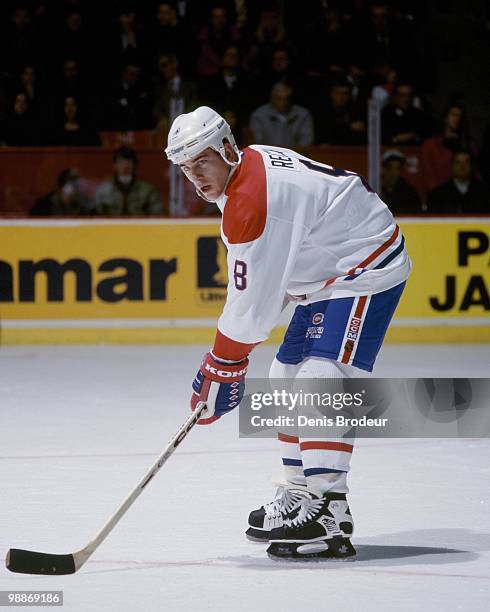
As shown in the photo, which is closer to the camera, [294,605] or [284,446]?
[294,605]

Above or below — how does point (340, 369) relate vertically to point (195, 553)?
above

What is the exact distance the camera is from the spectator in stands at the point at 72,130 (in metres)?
10.8

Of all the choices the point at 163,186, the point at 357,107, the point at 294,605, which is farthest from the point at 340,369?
the point at 357,107

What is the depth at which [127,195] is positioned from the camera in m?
10.1

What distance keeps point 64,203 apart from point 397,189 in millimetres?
2427

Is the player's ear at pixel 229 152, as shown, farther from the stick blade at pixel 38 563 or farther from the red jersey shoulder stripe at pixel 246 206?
the stick blade at pixel 38 563

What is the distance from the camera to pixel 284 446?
447 centimetres

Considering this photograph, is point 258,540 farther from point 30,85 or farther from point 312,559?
point 30,85

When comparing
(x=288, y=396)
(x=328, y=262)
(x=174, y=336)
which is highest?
(x=328, y=262)

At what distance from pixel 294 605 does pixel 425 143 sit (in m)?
7.61

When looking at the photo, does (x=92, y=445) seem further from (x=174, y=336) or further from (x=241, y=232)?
(x=174, y=336)

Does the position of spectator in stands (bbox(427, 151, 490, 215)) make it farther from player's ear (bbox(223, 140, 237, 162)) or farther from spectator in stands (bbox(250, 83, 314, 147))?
player's ear (bbox(223, 140, 237, 162))

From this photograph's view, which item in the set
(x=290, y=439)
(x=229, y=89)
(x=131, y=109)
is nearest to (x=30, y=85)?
(x=131, y=109)

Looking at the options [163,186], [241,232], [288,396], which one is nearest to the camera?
Answer: [241,232]
